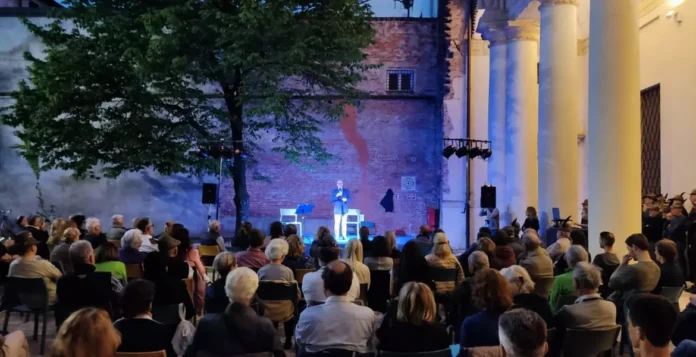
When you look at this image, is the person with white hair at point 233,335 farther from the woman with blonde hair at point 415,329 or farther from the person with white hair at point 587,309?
the person with white hair at point 587,309

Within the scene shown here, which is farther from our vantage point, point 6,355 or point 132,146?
point 132,146

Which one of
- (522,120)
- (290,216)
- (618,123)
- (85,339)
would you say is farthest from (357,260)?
(290,216)

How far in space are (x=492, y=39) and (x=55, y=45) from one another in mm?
11845

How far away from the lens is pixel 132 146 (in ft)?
50.8

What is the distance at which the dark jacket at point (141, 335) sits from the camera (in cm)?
378

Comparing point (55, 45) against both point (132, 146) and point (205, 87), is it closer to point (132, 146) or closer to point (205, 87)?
point (132, 146)

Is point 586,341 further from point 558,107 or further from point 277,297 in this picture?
point 558,107

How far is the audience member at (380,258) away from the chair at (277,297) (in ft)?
4.38

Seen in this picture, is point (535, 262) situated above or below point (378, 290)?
above

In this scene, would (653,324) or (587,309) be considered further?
(587,309)

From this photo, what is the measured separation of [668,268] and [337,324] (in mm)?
3745

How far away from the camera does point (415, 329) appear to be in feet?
12.5

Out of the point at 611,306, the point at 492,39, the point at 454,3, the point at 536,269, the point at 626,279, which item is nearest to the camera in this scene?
the point at 611,306

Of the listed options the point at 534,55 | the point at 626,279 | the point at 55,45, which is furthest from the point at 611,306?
the point at 55,45
